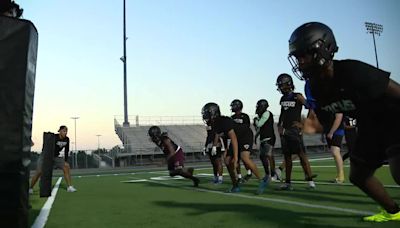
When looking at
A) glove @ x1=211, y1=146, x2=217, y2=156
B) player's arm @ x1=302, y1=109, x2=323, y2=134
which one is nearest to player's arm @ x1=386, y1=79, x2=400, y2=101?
player's arm @ x1=302, y1=109, x2=323, y2=134

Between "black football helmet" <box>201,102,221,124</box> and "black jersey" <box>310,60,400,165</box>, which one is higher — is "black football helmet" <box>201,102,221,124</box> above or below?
above

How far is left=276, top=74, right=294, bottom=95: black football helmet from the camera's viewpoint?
7.87 metres

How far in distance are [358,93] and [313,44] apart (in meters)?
0.57

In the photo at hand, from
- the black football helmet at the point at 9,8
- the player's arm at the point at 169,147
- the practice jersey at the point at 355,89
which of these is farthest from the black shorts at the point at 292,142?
the black football helmet at the point at 9,8

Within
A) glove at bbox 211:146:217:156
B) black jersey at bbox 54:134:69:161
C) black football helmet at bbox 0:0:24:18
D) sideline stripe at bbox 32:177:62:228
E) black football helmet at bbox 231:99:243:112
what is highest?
black football helmet at bbox 0:0:24:18

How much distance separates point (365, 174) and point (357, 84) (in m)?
1.11

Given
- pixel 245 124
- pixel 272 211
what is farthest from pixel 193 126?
pixel 272 211

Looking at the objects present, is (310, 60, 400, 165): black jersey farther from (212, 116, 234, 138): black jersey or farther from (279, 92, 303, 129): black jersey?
(212, 116, 234, 138): black jersey

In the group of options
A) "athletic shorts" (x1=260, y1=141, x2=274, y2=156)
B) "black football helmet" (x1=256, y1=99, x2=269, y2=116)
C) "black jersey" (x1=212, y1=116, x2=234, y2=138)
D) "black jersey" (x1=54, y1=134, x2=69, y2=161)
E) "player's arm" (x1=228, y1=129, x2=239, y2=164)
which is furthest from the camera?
"black jersey" (x1=54, y1=134, x2=69, y2=161)

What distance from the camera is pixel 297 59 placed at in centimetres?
365

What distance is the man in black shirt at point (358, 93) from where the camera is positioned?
3332 millimetres

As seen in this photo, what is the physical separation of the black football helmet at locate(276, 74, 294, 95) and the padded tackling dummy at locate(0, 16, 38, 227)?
18.7 ft

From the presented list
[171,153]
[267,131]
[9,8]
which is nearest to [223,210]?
[9,8]

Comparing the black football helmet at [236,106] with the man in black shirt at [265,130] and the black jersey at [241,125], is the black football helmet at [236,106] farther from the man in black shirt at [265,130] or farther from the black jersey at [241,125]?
the man in black shirt at [265,130]
